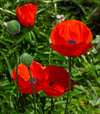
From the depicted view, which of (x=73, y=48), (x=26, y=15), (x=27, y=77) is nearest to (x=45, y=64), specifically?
(x=26, y=15)

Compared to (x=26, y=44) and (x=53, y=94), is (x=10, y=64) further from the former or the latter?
(x=53, y=94)

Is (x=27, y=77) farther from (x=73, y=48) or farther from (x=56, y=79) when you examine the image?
(x=73, y=48)

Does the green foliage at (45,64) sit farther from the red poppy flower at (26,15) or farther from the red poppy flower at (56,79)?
the red poppy flower at (56,79)

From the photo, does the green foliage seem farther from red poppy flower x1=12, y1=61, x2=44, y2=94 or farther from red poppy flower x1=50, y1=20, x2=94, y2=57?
red poppy flower x1=50, y1=20, x2=94, y2=57

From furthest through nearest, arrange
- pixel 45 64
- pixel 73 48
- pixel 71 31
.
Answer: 1. pixel 45 64
2. pixel 71 31
3. pixel 73 48

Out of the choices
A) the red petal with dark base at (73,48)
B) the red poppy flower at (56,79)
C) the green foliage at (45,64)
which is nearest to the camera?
the red petal with dark base at (73,48)

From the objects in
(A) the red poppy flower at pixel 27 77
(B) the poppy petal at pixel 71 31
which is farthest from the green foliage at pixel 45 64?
(B) the poppy petal at pixel 71 31
